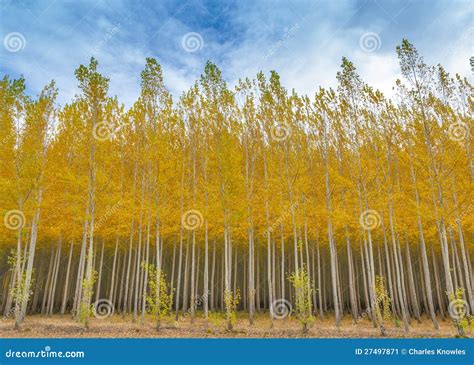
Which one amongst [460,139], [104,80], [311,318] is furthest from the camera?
[104,80]

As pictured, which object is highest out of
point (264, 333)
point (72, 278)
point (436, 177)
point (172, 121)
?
point (172, 121)

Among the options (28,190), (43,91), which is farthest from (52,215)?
(43,91)

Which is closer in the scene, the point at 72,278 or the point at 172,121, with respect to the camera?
the point at 172,121

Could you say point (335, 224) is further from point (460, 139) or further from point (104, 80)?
point (104, 80)

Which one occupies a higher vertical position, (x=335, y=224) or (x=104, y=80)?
(x=104, y=80)

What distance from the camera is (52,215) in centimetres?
1812

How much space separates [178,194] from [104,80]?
6.62 metres

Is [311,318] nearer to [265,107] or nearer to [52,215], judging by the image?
[265,107]

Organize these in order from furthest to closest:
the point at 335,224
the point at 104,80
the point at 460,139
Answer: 1. the point at 335,224
2. the point at 104,80
3. the point at 460,139

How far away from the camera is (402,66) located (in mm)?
15594

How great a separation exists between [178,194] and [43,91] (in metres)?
8.12

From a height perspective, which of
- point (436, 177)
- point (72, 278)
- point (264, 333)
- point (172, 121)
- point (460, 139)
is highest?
point (172, 121)

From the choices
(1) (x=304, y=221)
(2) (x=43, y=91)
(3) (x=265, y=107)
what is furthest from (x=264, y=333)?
(2) (x=43, y=91)

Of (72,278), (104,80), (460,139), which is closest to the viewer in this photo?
(460,139)
